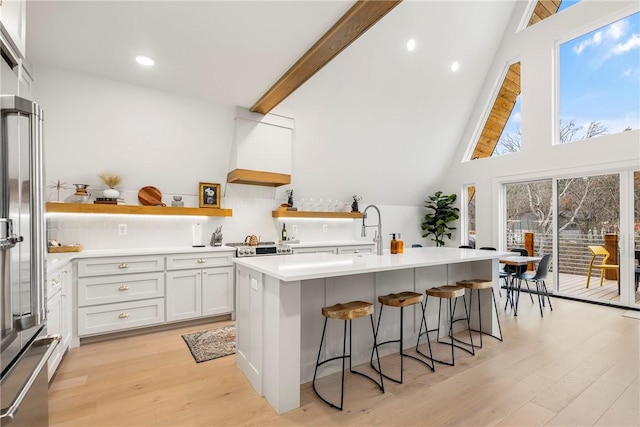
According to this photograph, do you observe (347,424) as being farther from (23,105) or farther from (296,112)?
(296,112)

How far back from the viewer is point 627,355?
289cm

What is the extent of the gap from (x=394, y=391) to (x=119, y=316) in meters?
2.78

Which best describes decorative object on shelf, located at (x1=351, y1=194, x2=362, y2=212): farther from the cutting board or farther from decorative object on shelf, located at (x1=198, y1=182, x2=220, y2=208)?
the cutting board

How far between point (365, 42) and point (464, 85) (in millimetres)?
2397

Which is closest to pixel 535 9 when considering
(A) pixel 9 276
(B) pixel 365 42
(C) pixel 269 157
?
(B) pixel 365 42

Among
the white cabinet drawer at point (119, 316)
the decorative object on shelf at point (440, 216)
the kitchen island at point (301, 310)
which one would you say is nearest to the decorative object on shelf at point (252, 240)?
the white cabinet drawer at point (119, 316)

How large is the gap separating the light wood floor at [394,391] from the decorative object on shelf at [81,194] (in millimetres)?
1558

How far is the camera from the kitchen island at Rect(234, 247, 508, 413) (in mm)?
2092

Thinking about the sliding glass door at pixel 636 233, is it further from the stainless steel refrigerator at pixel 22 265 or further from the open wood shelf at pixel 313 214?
the stainless steel refrigerator at pixel 22 265

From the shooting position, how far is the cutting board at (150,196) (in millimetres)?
3975

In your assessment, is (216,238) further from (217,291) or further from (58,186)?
(58,186)

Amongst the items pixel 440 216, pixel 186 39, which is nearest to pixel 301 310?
pixel 186 39

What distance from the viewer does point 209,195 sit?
4363 mm

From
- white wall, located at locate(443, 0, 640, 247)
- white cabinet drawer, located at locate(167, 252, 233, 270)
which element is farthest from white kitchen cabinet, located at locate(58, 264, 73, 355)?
white wall, located at locate(443, 0, 640, 247)
